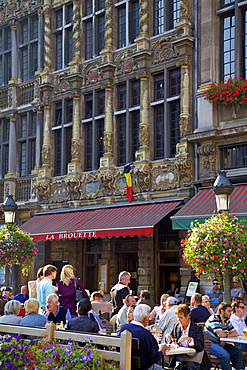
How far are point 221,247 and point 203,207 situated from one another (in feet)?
15.3

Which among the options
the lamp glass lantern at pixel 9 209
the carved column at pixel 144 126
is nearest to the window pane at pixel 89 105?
the carved column at pixel 144 126

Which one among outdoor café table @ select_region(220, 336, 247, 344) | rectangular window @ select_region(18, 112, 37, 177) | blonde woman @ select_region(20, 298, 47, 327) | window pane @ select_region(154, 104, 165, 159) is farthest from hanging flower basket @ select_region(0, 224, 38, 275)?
outdoor café table @ select_region(220, 336, 247, 344)

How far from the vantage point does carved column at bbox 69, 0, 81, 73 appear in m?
21.6

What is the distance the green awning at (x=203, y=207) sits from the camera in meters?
15.4

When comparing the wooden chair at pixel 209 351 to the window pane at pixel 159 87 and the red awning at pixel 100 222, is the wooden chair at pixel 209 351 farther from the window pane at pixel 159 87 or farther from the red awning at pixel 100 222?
the window pane at pixel 159 87

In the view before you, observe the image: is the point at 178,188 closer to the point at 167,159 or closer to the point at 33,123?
the point at 167,159

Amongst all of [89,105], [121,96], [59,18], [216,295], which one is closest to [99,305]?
[216,295]

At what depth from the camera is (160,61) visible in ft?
62.0

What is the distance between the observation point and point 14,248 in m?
17.1

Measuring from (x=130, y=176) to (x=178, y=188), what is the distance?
1925 mm

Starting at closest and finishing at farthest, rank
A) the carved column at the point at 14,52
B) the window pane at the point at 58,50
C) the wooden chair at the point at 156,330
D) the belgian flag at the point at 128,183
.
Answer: the wooden chair at the point at 156,330 → the belgian flag at the point at 128,183 → the window pane at the point at 58,50 → the carved column at the point at 14,52

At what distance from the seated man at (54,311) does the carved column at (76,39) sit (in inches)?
540

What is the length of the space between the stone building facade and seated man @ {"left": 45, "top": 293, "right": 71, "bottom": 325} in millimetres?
8034

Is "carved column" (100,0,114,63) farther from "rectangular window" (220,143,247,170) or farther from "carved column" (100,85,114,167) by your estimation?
"rectangular window" (220,143,247,170)
